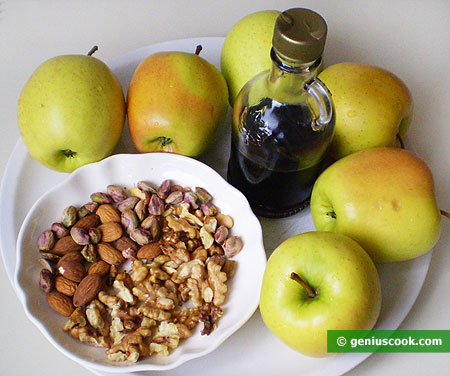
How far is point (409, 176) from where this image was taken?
27.8 inches

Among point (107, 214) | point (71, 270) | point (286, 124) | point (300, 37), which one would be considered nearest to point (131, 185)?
point (107, 214)

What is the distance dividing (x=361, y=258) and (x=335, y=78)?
316 mm

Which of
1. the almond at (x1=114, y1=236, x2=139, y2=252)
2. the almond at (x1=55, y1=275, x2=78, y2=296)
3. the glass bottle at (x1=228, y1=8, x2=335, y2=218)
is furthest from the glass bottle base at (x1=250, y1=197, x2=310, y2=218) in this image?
the almond at (x1=55, y1=275, x2=78, y2=296)

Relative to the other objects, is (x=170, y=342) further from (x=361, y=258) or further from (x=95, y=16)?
(x=95, y=16)

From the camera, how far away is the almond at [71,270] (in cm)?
73

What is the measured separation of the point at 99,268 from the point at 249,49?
44 centimetres

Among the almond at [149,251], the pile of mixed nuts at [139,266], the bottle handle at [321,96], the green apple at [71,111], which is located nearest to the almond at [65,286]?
the pile of mixed nuts at [139,266]

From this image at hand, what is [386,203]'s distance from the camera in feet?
2.27

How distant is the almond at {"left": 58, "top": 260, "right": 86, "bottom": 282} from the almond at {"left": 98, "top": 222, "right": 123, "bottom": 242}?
61 millimetres

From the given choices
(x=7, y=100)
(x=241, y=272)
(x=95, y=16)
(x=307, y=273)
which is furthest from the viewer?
(x=95, y=16)

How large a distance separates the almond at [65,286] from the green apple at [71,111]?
205mm

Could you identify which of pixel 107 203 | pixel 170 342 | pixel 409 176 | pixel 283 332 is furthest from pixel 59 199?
pixel 409 176

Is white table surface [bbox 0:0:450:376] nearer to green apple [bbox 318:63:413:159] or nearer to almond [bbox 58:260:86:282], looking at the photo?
green apple [bbox 318:63:413:159]

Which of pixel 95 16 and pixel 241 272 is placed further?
pixel 95 16
